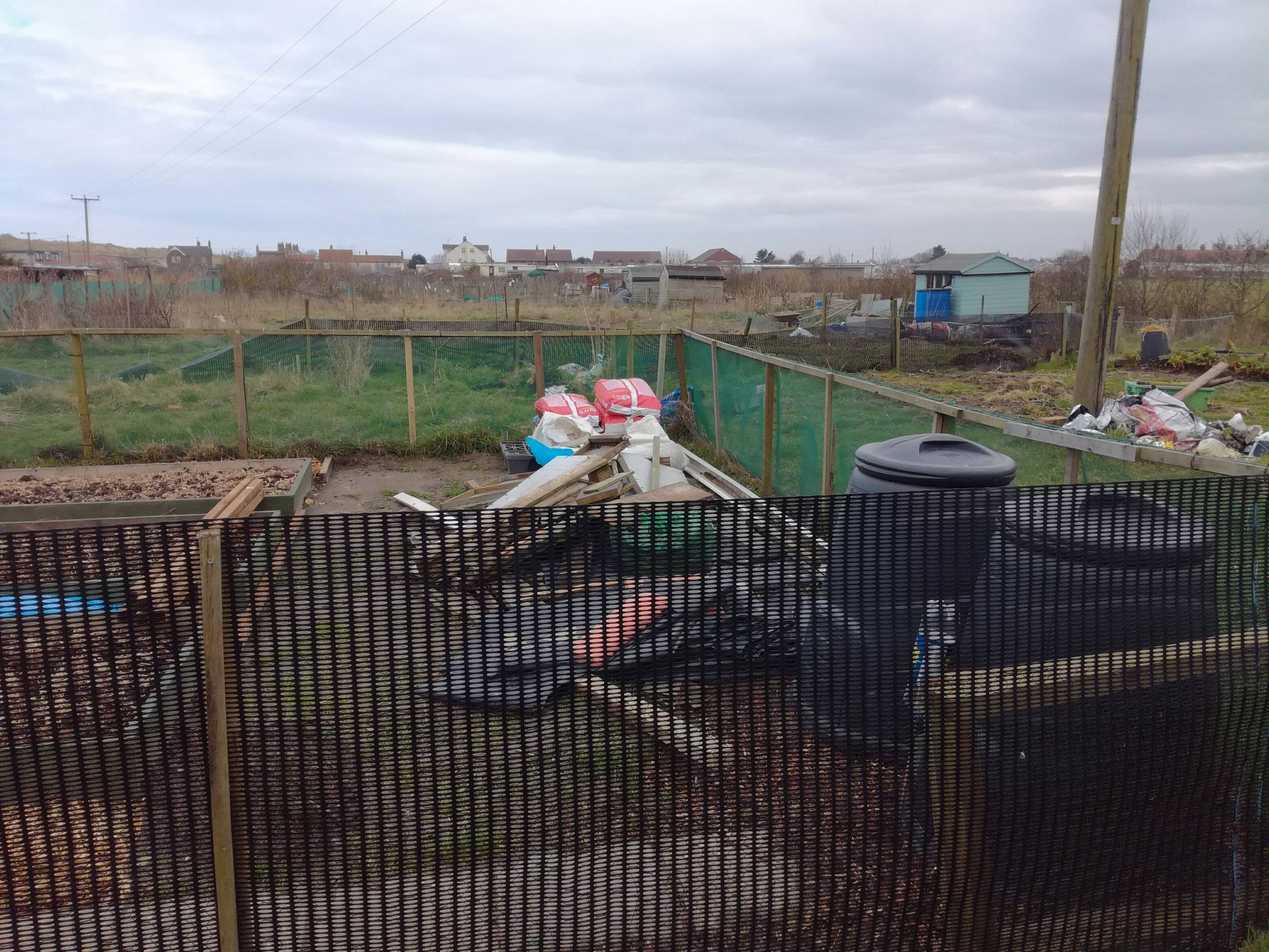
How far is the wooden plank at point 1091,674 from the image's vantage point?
2734mm

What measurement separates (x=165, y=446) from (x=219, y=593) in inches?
428

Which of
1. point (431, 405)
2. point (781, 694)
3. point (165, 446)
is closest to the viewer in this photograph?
point (781, 694)

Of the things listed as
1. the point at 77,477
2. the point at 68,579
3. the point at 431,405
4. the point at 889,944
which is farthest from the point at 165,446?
the point at 889,944

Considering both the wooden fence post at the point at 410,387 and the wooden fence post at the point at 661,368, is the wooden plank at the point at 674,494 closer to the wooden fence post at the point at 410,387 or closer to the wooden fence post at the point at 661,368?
the wooden fence post at the point at 661,368

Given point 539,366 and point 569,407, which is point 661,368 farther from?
point 569,407

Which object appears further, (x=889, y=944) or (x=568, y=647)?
(x=889, y=944)

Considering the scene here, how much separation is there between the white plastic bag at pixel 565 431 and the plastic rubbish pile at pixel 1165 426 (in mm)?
5026

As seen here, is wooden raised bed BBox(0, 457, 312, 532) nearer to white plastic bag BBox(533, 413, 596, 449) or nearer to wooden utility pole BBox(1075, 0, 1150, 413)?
white plastic bag BBox(533, 413, 596, 449)

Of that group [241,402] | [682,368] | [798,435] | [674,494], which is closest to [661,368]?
[682,368]

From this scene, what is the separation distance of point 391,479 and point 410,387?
1.67 meters

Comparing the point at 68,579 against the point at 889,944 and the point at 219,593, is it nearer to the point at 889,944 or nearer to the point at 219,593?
the point at 219,593

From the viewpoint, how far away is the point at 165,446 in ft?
39.3

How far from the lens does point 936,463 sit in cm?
391

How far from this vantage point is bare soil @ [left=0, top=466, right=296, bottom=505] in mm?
9453
